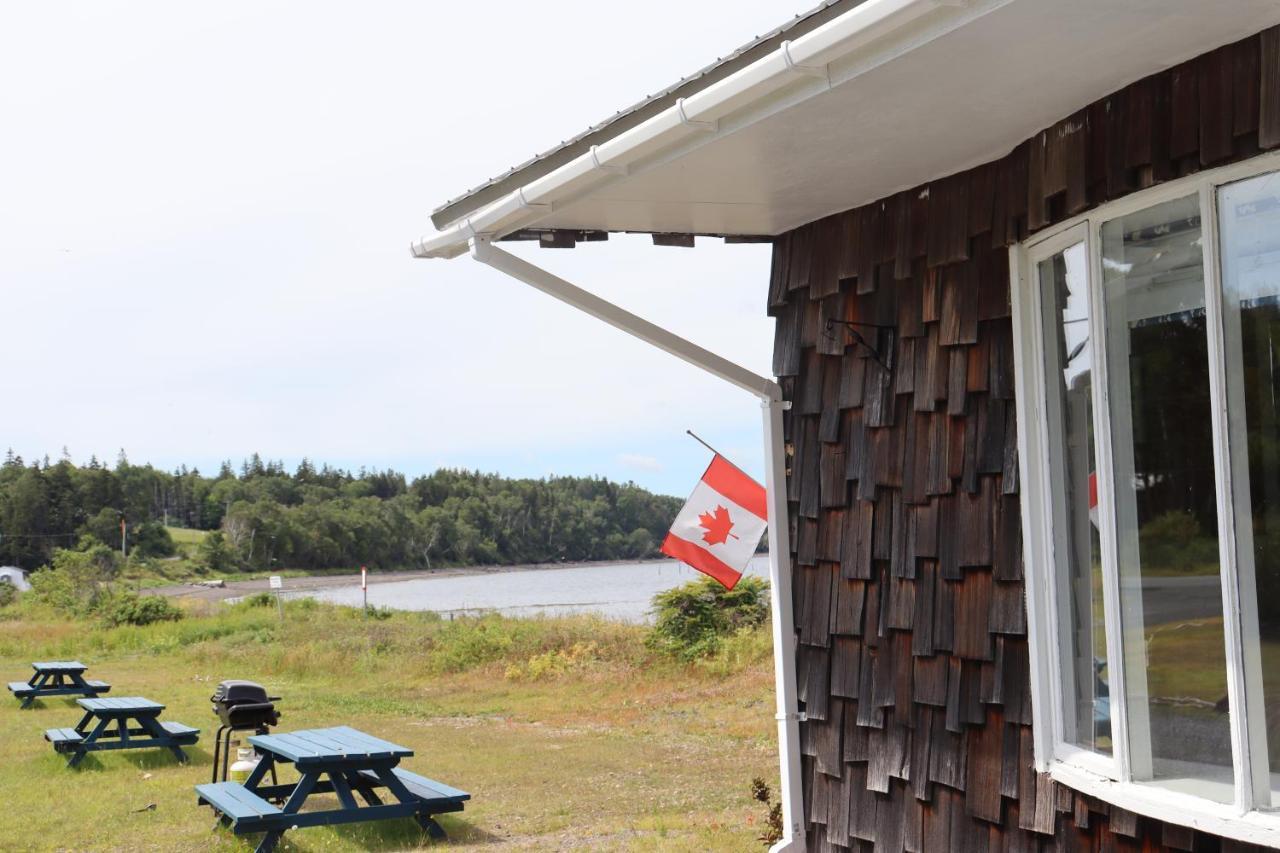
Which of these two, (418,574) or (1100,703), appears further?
(418,574)

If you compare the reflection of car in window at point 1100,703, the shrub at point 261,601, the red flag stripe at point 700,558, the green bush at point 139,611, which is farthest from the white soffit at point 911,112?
the shrub at point 261,601

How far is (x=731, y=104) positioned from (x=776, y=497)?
2.29 m

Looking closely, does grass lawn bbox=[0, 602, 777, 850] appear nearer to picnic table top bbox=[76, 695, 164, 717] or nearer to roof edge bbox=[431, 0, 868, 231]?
picnic table top bbox=[76, 695, 164, 717]

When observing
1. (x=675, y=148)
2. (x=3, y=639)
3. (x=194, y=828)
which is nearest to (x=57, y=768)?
(x=194, y=828)

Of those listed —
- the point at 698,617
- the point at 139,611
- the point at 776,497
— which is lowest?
the point at 139,611

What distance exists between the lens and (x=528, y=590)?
5369 centimetres

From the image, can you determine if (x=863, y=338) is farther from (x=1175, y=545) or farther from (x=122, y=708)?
(x=122, y=708)

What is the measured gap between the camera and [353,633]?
22688mm

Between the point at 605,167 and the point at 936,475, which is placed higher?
the point at 605,167

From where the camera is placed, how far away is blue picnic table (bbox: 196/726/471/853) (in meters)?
7.08

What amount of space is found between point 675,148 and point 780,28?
Answer: 67 centimetres

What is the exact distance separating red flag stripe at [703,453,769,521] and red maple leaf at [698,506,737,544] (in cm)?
11

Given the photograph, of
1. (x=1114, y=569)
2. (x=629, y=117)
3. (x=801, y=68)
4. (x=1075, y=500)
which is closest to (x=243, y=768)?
(x=629, y=117)

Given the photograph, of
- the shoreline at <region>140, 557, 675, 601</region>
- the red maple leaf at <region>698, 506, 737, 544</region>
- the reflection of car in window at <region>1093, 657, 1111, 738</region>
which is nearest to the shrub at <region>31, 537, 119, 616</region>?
the red maple leaf at <region>698, 506, 737, 544</region>
